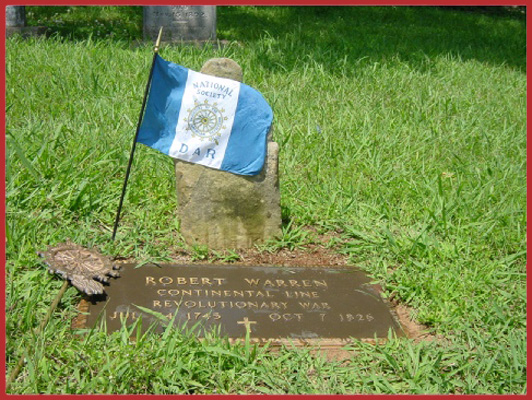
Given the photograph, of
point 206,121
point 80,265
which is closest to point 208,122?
point 206,121

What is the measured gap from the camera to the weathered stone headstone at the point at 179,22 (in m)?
7.42

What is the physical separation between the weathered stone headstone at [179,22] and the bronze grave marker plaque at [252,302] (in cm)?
471

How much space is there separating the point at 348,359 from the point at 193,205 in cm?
127

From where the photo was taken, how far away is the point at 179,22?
7426mm

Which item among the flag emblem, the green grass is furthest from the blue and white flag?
the green grass

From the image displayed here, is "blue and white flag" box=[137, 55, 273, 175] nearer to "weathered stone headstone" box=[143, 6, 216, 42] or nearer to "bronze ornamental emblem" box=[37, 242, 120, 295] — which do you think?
"bronze ornamental emblem" box=[37, 242, 120, 295]

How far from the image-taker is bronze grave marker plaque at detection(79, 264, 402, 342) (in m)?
2.89

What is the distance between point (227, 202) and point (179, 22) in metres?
4.53

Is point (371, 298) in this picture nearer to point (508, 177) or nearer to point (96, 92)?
point (508, 177)

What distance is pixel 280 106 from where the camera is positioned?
5332 mm

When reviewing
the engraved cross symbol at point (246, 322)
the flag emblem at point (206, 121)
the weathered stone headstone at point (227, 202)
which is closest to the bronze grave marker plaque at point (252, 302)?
the engraved cross symbol at point (246, 322)

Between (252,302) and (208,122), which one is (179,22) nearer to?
(208,122)

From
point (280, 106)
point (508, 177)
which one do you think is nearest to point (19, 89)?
point (280, 106)

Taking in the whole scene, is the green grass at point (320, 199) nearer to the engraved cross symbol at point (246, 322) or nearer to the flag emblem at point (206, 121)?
the engraved cross symbol at point (246, 322)
